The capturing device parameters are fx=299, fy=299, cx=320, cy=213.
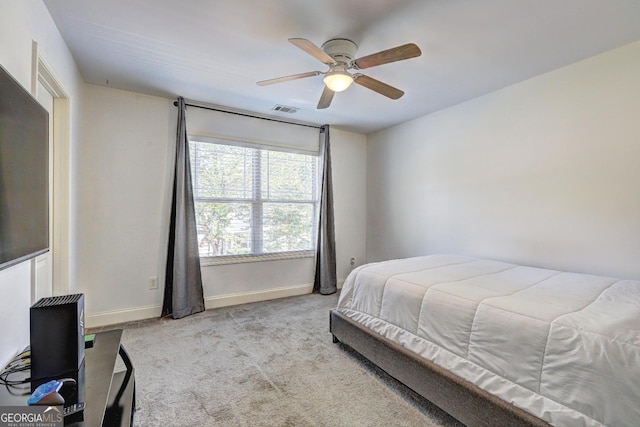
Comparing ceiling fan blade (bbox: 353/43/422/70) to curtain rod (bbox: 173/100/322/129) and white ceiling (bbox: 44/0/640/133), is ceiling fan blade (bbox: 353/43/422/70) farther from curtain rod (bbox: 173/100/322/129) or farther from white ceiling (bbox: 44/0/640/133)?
curtain rod (bbox: 173/100/322/129)

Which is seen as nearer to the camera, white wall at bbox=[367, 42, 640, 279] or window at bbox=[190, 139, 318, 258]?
white wall at bbox=[367, 42, 640, 279]

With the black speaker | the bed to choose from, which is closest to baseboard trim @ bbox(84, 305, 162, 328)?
the black speaker

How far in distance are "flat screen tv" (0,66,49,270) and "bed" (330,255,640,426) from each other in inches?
79.7

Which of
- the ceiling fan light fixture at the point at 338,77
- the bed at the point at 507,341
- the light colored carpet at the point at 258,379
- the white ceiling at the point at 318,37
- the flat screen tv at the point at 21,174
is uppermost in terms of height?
the white ceiling at the point at 318,37

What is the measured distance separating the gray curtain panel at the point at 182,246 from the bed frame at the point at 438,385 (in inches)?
78.6

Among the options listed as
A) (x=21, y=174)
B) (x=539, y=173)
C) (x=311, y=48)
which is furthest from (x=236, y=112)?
(x=539, y=173)

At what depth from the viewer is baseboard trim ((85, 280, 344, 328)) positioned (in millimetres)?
3139

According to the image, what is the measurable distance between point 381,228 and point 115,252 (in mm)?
3493

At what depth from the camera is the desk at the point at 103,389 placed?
42.4 inches

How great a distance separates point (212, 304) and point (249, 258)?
2.34 ft

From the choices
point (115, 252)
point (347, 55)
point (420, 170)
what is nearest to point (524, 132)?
point (420, 170)

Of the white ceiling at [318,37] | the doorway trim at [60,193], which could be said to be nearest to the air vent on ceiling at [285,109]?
the white ceiling at [318,37]

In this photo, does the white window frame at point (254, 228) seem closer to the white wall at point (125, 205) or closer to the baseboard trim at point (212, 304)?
the white wall at point (125, 205)

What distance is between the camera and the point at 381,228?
4.68 meters
